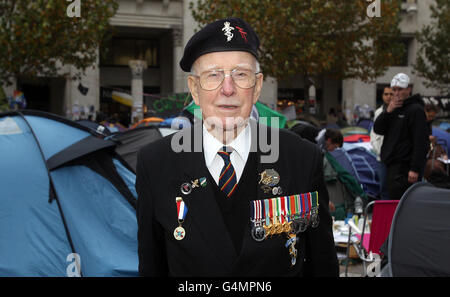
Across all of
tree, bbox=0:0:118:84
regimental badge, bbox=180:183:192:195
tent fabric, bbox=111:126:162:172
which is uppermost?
tree, bbox=0:0:118:84

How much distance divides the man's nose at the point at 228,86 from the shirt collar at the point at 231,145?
0.20 m

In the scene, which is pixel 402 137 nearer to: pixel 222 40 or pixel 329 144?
pixel 329 144

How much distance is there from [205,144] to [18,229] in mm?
3200

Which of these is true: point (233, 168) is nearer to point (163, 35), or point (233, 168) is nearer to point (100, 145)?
point (100, 145)

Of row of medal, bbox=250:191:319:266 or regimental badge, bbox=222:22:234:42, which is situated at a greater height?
regimental badge, bbox=222:22:234:42

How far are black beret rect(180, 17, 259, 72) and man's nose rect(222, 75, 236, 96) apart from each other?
120 millimetres

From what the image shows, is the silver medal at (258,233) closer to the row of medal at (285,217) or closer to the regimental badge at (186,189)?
the row of medal at (285,217)

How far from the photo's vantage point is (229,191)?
1.85 metres

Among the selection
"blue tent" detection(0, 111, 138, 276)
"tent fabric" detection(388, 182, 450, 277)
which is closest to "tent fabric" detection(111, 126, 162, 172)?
"blue tent" detection(0, 111, 138, 276)

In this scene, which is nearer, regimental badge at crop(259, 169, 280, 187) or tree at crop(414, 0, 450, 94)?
regimental badge at crop(259, 169, 280, 187)

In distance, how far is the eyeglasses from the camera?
71.2 inches

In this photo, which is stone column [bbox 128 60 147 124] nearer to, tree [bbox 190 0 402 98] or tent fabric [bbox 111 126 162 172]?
tree [bbox 190 0 402 98]

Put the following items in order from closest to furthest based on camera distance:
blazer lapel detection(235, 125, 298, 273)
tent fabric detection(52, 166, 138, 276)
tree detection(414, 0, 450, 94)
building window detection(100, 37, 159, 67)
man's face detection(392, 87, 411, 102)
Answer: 1. blazer lapel detection(235, 125, 298, 273)
2. tent fabric detection(52, 166, 138, 276)
3. man's face detection(392, 87, 411, 102)
4. tree detection(414, 0, 450, 94)
5. building window detection(100, 37, 159, 67)
